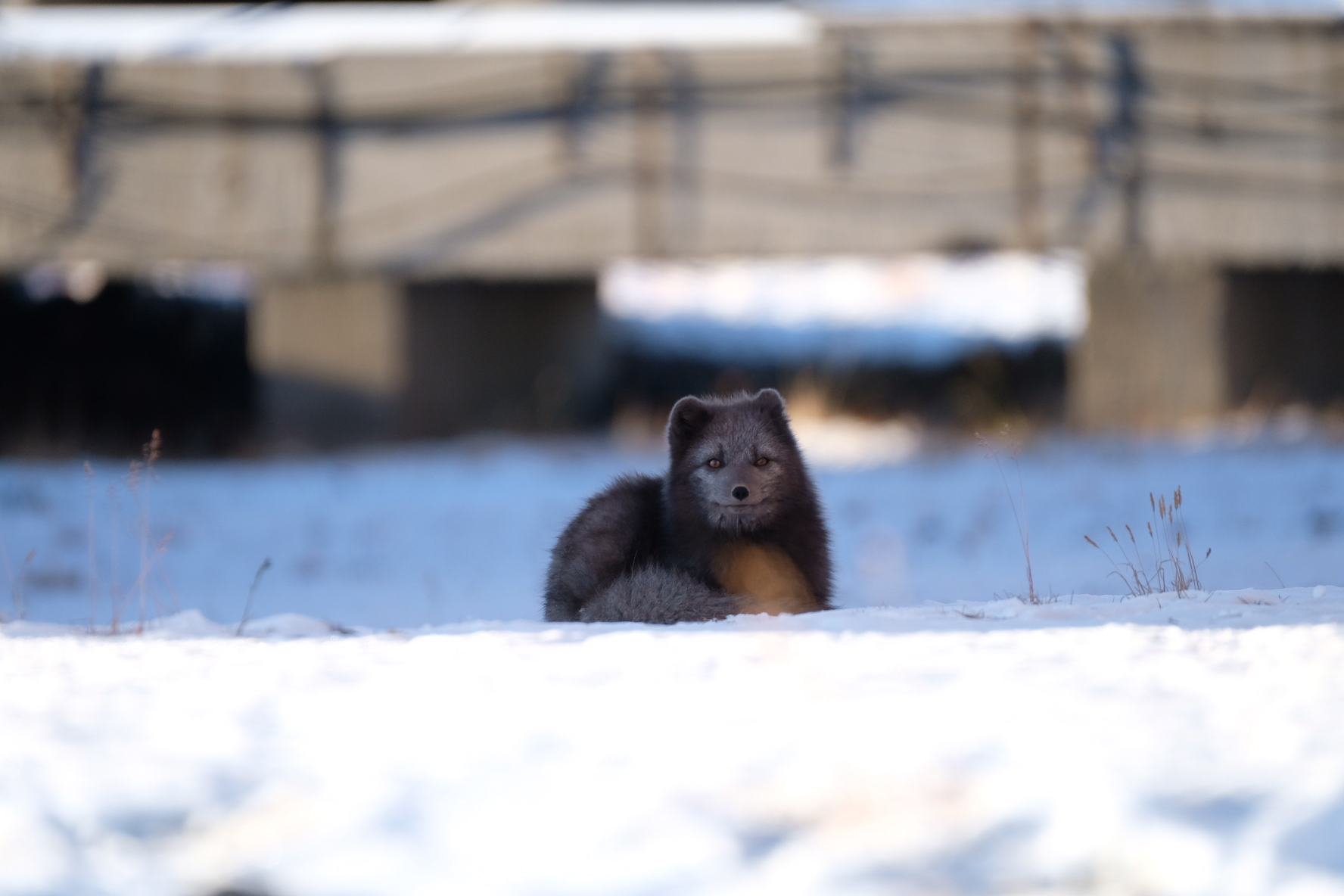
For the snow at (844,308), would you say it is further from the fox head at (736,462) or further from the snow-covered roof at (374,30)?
the fox head at (736,462)

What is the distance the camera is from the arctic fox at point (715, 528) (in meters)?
4.66

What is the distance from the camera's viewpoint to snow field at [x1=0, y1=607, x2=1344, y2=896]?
91.5 inches

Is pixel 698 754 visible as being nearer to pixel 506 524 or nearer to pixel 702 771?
pixel 702 771

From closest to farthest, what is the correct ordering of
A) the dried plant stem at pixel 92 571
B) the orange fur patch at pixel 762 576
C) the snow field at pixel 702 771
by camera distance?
1. the snow field at pixel 702 771
2. the orange fur patch at pixel 762 576
3. the dried plant stem at pixel 92 571

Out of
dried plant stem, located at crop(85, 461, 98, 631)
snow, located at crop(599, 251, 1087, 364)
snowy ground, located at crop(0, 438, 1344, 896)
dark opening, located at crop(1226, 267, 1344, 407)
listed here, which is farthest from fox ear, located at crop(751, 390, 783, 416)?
snow, located at crop(599, 251, 1087, 364)

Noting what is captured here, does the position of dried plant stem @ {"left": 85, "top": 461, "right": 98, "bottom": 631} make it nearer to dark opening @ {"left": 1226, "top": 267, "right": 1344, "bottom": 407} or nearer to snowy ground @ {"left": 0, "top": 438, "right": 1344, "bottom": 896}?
snowy ground @ {"left": 0, "top": 438, "right": 1344, "bottom": 896}

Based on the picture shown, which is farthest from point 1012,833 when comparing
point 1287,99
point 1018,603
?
point 1287,99

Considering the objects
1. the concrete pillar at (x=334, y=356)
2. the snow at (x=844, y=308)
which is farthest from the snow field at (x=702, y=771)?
the snow at (x=844, y=308)

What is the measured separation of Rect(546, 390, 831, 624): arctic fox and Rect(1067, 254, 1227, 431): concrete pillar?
22.4ft

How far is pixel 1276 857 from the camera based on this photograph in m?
2.25

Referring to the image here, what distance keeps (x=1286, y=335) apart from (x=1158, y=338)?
62.8 inches

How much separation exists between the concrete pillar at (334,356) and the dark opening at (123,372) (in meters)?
0.83

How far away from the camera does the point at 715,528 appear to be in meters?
4.77

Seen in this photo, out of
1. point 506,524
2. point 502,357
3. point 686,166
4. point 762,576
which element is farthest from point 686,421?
point 502,357
